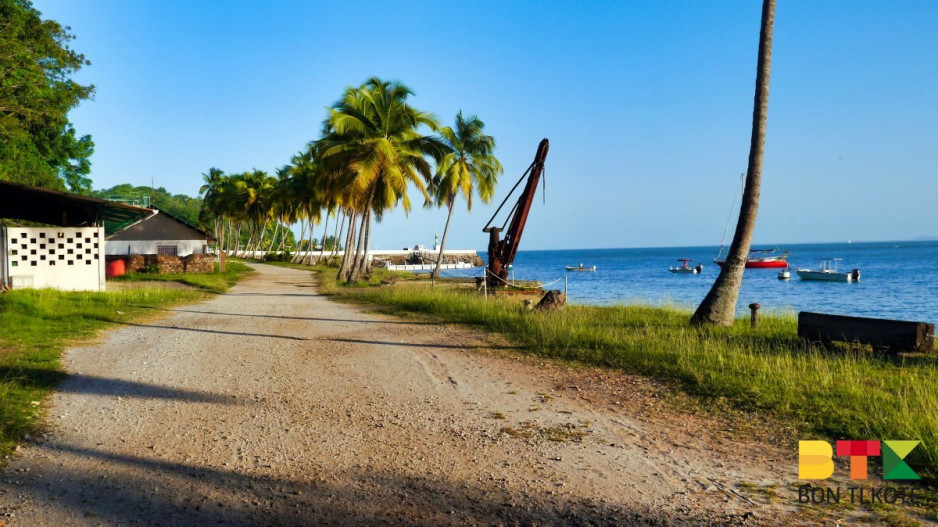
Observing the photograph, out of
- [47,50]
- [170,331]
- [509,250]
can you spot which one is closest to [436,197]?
[509,250]

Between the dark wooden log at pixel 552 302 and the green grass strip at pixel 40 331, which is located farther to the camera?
the dark wooden log at pixel 552 302

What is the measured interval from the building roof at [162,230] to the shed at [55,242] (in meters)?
22.4

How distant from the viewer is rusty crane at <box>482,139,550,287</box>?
24.1 m

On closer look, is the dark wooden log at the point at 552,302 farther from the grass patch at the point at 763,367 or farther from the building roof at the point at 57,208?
the building roof at the point at 57,208

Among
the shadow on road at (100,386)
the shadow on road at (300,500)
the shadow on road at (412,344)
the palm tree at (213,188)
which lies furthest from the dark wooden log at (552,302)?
the palm tree at (213,188)

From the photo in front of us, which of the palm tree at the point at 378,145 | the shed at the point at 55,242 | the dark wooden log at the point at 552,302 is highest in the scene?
the palm tree at the point at 378,145

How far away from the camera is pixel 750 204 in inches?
501

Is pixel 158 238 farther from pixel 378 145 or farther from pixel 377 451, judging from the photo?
pixel 377 451

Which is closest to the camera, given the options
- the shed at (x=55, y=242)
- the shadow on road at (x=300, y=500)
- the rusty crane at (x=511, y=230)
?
the shadow on road at (x=300, y=500)

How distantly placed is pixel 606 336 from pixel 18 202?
59.1 ft

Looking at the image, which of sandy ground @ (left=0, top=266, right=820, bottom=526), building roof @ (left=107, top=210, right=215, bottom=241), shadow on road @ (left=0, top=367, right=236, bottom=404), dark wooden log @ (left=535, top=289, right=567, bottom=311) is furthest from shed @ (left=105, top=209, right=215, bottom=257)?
shadow on road @ (left=0, top=367, right=236, bottom=404)

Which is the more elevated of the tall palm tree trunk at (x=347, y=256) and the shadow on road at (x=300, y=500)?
the tall palm tree trunk at (x=347, y=256)

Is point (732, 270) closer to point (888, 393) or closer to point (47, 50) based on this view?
point (888, 393)

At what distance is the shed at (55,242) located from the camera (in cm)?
1884
